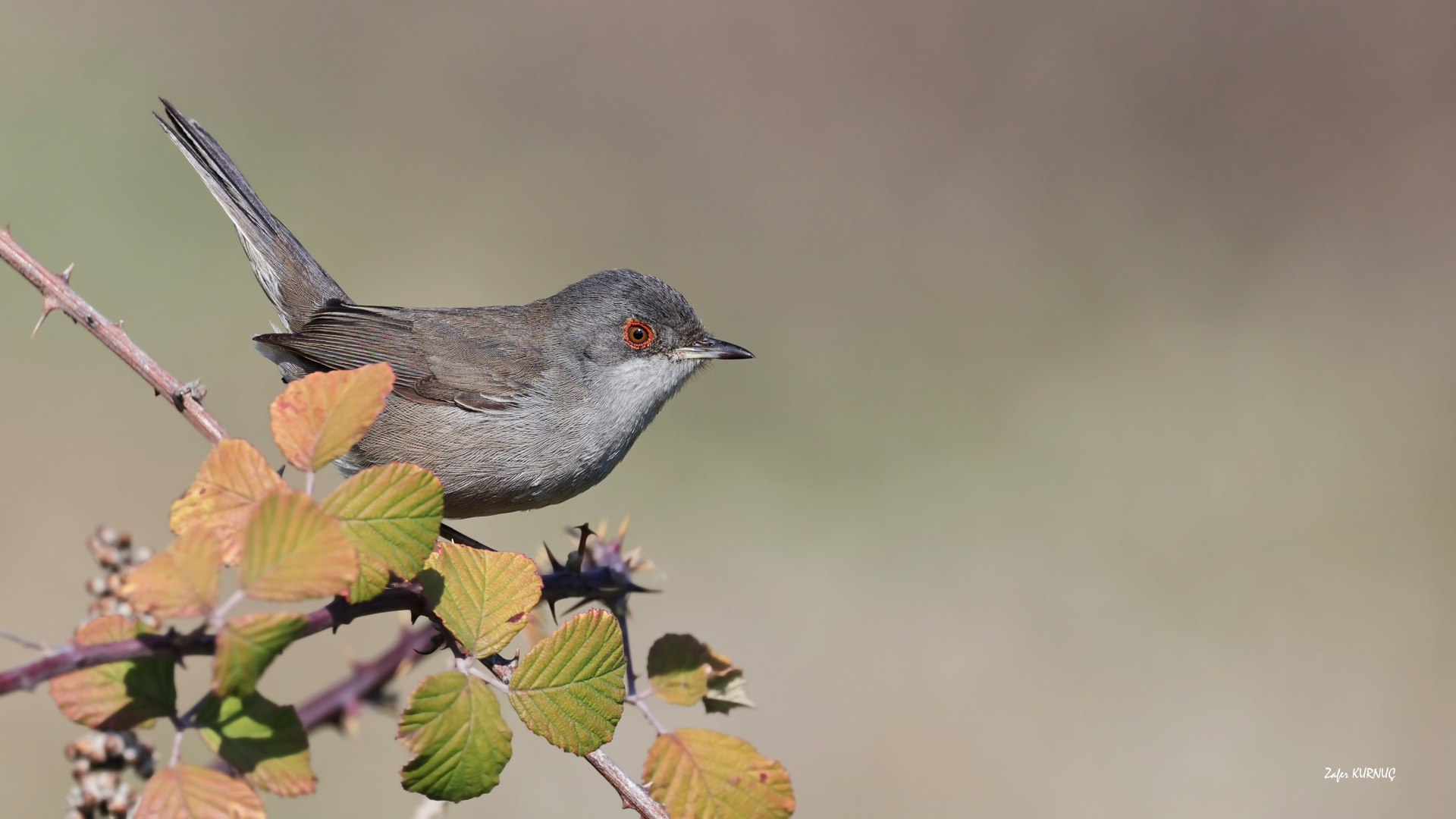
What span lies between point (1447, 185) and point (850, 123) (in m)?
5.76

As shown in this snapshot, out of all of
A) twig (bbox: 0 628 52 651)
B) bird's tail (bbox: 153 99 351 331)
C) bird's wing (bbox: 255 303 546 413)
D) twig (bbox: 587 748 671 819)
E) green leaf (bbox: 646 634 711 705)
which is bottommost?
twig (bbox: 0 628 52 651)

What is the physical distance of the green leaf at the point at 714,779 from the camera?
151 centimetres

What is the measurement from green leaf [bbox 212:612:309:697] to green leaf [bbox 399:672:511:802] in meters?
0.26

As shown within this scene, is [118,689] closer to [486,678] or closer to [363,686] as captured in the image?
[486,678]

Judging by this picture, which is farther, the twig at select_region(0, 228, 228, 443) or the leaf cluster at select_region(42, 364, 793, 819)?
the twig at select_region(0, 228, 228, 443)

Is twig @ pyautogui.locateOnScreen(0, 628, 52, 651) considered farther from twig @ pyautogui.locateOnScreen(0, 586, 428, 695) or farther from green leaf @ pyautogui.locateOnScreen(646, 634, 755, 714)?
green leaf @ pyautogui.locateOnScreen(646, 634, 755, 714)

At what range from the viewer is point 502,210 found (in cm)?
935

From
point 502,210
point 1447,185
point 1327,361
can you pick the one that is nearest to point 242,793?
point 502,210

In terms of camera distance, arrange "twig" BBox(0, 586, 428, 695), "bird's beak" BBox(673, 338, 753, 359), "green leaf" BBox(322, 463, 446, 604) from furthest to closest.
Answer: "bird's beak" BBox(673, 338, 753, 359), "green leaf" BBox(322, 463, 446, 604), "twig" BBox(0, 586, 428, 695)

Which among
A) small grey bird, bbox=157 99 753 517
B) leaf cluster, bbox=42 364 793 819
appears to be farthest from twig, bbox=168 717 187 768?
small grey bird, bbox=157 99 753 517

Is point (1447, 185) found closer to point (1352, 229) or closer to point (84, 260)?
point (1352, 229)

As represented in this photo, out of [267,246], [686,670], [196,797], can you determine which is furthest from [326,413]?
[267,246]

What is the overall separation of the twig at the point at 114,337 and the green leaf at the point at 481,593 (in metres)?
0.89

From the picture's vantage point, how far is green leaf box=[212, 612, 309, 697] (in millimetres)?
1039
